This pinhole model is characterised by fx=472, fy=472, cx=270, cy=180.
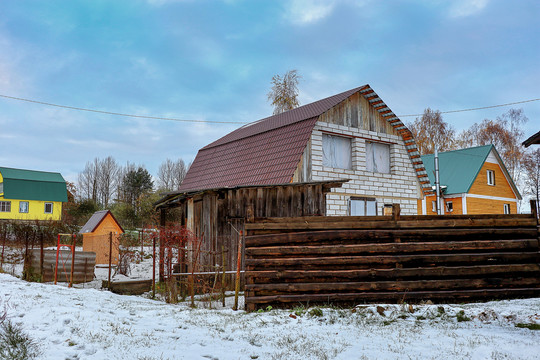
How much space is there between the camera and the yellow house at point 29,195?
4491 cm

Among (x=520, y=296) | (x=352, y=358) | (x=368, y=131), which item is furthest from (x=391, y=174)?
(x=352, y=358)

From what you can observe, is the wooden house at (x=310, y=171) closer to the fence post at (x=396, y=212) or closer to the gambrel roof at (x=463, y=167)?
the fence post at (x=396, y=212)

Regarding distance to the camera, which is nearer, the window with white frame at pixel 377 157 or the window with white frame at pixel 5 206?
the window with white frame at pixel 377 157

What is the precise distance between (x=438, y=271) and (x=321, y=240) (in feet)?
7.81

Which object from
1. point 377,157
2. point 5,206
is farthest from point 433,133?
point 5,206

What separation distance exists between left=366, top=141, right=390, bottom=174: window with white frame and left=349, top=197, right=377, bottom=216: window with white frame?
4.51 ft

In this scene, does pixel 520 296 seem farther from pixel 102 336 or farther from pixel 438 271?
pixel 102 336

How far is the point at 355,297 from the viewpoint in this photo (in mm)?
9062

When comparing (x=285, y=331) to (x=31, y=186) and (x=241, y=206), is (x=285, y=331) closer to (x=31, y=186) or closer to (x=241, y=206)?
(x=241, y=206)

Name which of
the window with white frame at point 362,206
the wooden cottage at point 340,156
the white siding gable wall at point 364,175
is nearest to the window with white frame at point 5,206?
the wooden cottage at point 340,156

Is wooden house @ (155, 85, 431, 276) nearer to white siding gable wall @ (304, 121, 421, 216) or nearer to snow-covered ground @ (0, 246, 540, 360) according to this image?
white siding gable wall @ (304, 121, 421, 216)

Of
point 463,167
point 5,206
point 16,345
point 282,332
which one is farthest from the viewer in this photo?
point 5,206

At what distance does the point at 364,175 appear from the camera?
693 inches

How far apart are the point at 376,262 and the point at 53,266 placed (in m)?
10.7
